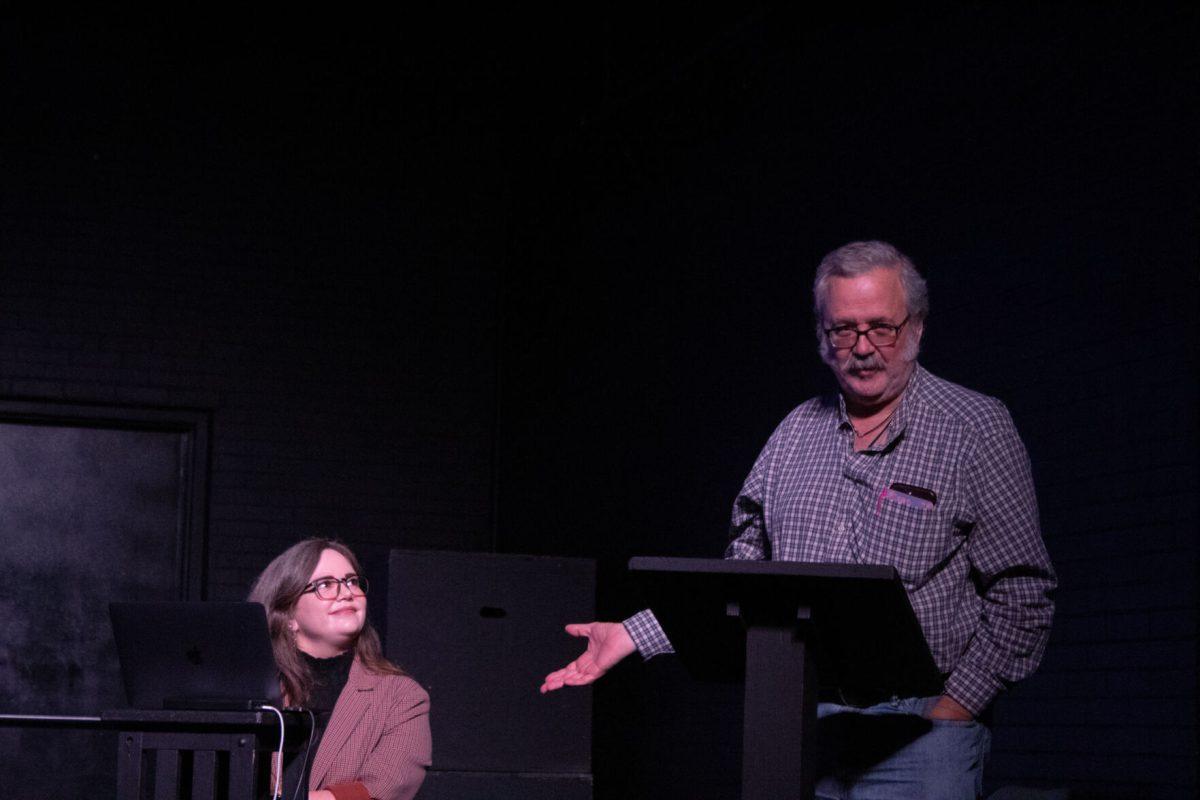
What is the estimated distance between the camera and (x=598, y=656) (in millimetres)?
2400

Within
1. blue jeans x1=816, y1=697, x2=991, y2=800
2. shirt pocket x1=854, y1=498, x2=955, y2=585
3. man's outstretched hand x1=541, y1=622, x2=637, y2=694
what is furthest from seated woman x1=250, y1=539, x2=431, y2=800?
shirt pocket x1=854, y1=498, x2=955, y2=585

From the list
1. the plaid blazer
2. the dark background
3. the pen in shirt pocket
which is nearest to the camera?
the pen in shirt pocket

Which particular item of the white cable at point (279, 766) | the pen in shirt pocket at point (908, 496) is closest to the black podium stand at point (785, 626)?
the pen in shirt pocket at point (908, 496)

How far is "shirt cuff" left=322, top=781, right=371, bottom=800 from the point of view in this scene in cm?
361

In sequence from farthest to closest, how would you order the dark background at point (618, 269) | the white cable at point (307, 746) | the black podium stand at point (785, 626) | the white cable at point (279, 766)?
1. the dark background at point (618, 269)
2. the white cable at point (307, 746)
3. the white cable at point (279, 766)
4. the black podium stand at point (785, 626)

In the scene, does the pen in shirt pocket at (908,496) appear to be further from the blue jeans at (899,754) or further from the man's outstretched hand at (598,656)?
the man's outstretched hand at (598,656)

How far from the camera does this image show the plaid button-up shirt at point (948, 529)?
236 centimetres

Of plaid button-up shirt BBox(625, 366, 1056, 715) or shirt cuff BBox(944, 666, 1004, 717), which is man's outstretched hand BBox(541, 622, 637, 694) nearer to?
plaid button-up shirt BBox(625, 366, 1056, 715)

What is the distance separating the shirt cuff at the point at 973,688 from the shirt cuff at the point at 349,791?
70.2 inches

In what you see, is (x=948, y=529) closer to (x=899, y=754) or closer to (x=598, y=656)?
(x=899, y=754)

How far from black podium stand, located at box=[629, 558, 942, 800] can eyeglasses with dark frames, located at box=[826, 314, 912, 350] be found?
603 millimetres

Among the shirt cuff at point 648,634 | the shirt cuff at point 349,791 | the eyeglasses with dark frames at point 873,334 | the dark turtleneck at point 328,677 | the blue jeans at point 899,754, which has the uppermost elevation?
the eyeglasses with dark frames at point 873,334

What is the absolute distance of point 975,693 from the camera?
2.31 meters

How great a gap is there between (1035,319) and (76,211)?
4.59m
